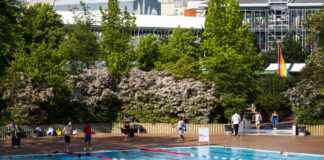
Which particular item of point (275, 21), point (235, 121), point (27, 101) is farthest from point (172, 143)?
point (275, 21)

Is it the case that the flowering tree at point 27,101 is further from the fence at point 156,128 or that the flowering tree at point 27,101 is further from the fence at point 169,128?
the fence at point 169,128

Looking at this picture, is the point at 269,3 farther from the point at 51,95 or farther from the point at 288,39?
the point at 51,95

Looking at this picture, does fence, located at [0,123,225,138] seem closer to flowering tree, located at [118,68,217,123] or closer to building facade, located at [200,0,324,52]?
Answer: flowering tree, located at [118,68,217,123]

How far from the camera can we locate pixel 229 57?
115 feet

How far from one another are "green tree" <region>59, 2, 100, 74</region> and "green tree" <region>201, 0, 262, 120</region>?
1022cm

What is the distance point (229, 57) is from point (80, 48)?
44.1 ft

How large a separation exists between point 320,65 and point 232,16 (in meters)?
13.1

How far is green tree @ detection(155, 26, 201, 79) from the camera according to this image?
36.5 metres

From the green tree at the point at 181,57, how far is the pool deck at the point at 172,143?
21.7 ft

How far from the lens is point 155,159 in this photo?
2059 cm

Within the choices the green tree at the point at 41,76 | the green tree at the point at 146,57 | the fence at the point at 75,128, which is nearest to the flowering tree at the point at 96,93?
the fence at the point at 75,128

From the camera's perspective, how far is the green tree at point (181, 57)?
36.5 metres

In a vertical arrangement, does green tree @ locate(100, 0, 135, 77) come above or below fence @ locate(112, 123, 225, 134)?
above

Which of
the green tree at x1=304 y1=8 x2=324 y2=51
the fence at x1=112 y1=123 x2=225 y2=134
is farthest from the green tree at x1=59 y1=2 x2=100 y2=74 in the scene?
the green tree at x1=304 y1=8 x2=324 y2=51
